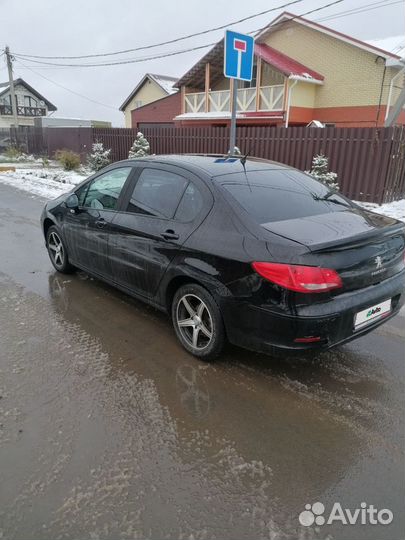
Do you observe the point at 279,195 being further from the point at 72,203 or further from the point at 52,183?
the point at 52,183

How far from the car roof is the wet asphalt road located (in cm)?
150

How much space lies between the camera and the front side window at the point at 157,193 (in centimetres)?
359

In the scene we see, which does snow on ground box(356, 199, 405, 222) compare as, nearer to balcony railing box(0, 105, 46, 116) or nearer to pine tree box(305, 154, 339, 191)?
pine tree box(305, 154, 339, 191)

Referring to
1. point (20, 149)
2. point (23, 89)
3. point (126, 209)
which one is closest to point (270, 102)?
point (20, 149)

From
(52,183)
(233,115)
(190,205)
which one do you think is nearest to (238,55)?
(233,115)

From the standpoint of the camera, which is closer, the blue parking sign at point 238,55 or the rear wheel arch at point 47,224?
the rear wheel arch at point 47,224

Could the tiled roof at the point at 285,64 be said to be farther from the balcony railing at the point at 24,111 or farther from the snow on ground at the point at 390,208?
the balcony railing at the point at 24,111

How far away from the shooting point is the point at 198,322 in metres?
3.39

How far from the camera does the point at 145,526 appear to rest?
201 cm

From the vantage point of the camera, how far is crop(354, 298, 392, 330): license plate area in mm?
2955

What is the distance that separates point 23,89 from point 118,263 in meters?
57.3

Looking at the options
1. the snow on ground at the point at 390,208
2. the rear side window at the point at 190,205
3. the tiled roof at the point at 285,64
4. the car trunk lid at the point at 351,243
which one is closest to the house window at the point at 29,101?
the tiled roof at the point at 285,64

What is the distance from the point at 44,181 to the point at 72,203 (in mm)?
10874

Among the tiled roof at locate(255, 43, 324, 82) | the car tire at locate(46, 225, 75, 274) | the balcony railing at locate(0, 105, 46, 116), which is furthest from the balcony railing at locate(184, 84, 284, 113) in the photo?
the balcony railing at locate(0, 105, 46, 116)
